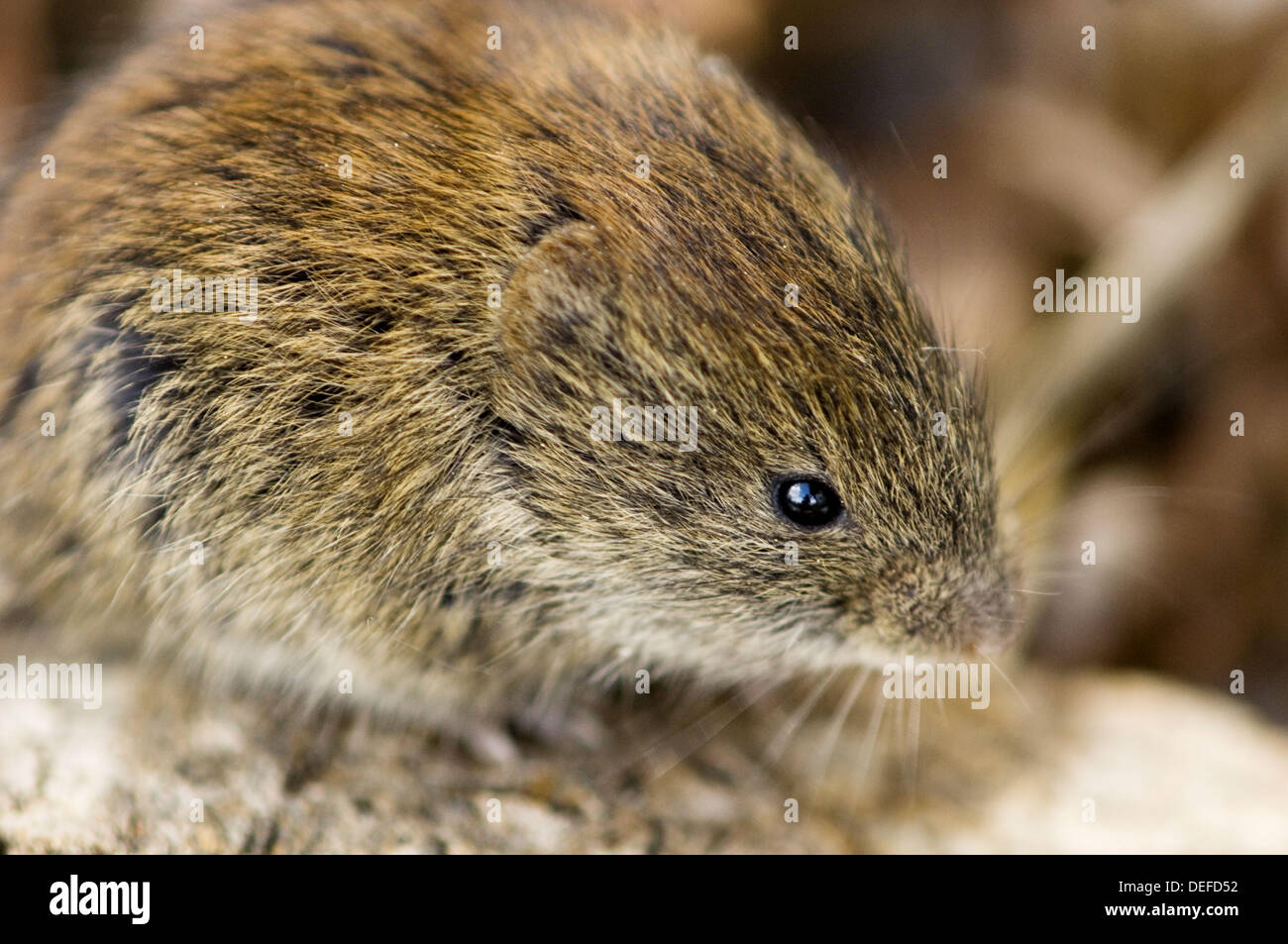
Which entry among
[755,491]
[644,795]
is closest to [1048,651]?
[644,795]

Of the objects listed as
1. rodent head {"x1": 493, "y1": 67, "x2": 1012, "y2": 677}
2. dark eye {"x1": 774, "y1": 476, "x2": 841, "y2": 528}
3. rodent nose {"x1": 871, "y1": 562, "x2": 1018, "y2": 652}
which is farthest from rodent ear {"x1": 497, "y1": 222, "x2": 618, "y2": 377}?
rodent nose {"x1": 871, "y1": 562, "x2": 1018, "y2": 652}

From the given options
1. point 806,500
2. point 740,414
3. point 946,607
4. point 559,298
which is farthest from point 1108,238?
point 559,298

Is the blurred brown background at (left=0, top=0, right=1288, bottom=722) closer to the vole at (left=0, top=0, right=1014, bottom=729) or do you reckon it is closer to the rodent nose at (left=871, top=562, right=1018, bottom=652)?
the rodent nose at (left=871, top=562, right=1018, bottom=652)

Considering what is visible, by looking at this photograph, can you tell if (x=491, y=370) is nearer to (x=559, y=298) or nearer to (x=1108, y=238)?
(x=559, y=298)

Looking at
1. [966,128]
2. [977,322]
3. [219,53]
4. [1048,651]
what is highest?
[966,128]

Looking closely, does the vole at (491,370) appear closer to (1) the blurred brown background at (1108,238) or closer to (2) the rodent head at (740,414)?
(2) the rodent head at (740,414)

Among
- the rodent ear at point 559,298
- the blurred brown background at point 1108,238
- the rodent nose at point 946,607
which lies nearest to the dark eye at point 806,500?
the rodent nose at point 946,607
